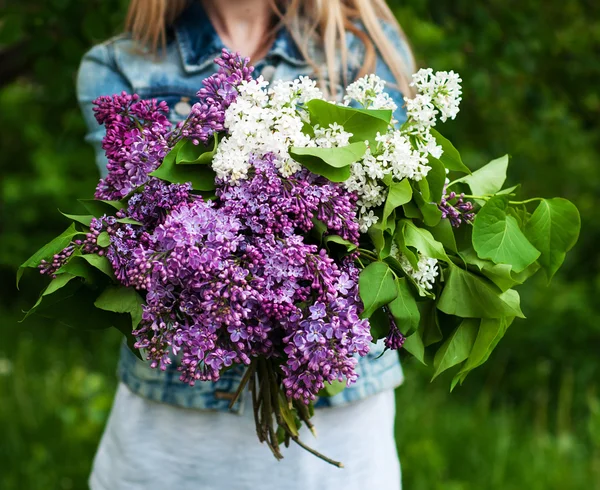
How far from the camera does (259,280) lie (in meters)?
1.11

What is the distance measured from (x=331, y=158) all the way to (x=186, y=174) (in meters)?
0.23

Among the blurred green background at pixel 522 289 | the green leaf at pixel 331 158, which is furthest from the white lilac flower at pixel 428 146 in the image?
the blurred green background at pixel 522 289

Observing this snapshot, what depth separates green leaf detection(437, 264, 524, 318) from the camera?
1258 millimetres

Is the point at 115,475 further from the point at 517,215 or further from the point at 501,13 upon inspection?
the point at 501,13

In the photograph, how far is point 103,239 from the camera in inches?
46.6

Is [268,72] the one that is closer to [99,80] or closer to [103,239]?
[99,80]

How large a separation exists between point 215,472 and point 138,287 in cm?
73

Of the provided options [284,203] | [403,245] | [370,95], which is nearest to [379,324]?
[403,245]

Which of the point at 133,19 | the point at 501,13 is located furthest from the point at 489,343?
the point at 501,13

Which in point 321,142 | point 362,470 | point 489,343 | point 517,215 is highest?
point 321,142

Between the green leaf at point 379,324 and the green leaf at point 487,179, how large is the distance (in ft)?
0.92

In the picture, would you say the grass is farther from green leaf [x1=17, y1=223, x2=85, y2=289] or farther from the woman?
green leaf [x1=17, y1=223, x2=85, y2=289]

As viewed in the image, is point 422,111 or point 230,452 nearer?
point 422,111

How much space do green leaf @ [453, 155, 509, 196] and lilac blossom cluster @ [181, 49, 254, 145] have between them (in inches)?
16.4
